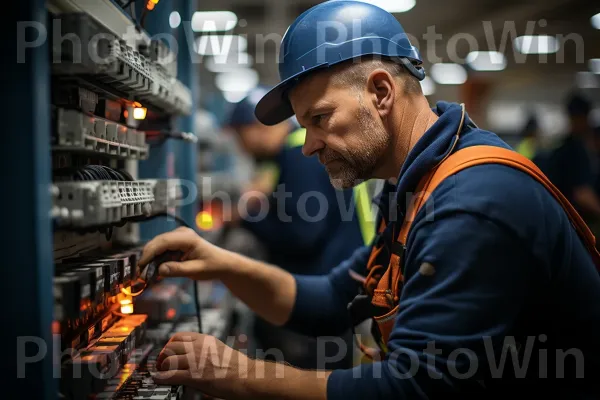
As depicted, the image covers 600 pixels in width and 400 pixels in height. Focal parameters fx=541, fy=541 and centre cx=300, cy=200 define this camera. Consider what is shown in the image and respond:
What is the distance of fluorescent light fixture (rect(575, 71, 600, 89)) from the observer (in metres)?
10.3

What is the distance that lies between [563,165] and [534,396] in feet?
14.2

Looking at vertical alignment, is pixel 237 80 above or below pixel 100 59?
above

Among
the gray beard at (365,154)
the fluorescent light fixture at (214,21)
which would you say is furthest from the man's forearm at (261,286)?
the fluorescent light fixture at (214,21)

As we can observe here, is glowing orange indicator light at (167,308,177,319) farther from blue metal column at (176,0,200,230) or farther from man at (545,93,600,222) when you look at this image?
man at (545,93,600,222)

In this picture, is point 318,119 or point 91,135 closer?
point 91,135

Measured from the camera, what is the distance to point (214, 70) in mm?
9703

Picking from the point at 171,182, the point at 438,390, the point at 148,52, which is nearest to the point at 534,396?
the point at 438,390

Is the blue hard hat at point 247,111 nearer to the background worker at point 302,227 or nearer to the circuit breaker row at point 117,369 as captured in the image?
the background worker at point 302,227

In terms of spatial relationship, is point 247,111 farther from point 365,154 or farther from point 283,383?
point 283,383

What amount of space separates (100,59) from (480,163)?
2.65 ft

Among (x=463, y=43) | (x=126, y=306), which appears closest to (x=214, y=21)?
(x=463, y=43)

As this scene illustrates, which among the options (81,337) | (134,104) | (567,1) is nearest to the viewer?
(81,337)

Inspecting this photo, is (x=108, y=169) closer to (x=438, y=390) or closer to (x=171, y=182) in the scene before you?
(x=171, y=182)

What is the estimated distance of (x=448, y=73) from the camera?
10023 mm
